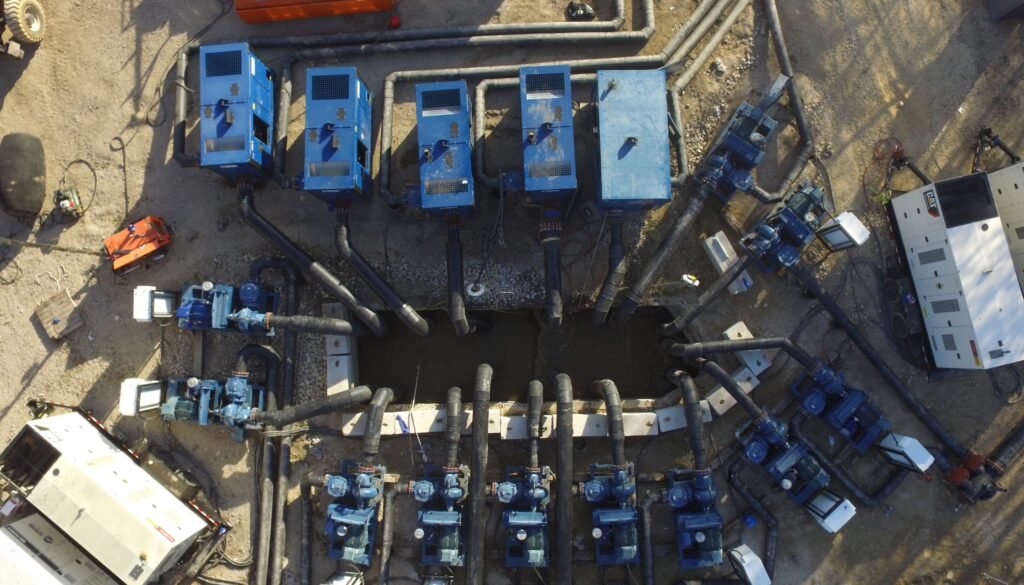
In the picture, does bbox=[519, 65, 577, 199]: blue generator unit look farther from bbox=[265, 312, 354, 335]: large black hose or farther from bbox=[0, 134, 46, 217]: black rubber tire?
bbox=[0, 134, 46, 217]: black rubber tire

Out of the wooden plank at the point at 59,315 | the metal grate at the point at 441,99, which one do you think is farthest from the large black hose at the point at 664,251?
the wooden plank at the point at 59,315

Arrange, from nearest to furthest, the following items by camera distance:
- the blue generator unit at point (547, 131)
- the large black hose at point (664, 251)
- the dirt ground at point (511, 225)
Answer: the blue generator unit at point (547, 131)
the large black hose at point (664, 251)
the dirt ground at point (511, 225)

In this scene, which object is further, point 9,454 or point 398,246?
point 398,246

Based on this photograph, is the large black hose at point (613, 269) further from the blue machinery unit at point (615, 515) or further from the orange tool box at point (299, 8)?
the orange tool box at point (299, 8)

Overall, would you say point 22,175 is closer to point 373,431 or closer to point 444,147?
point 444,147

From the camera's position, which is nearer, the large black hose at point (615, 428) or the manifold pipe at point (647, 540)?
the large black hose at point (615, 428)

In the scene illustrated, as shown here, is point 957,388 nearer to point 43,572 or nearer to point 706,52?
point 706,52

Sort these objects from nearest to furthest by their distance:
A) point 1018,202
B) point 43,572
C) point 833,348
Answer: point 43,572, point 1018,202, point 833,348

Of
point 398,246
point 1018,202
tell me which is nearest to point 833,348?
point 1018,202
